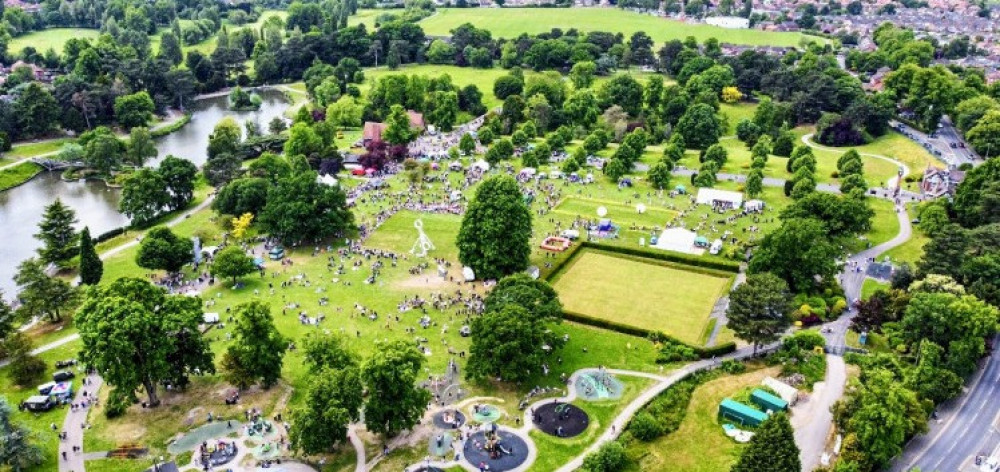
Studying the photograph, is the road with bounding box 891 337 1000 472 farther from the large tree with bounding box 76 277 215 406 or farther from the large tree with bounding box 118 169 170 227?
the large tree with bounding box 118 169 170 227

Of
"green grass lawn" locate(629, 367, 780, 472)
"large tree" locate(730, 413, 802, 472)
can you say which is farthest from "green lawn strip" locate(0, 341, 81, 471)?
"large tree" locate(730, 413, 802, 472)

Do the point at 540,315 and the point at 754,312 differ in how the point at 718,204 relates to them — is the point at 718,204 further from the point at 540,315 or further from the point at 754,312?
the point at 540,315

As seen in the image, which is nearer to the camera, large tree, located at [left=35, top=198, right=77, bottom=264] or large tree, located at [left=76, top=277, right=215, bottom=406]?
large tree, located at [left=76, top=277, right=215, bottom=406]

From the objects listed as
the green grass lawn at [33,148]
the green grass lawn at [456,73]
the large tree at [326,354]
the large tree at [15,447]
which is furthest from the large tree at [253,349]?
the green grass lawn at [456,73]

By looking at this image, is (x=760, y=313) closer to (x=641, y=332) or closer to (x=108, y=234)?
(x=641, y=332)

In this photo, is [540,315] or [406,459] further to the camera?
[540,315]

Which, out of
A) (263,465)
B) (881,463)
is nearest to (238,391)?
(263,465)
